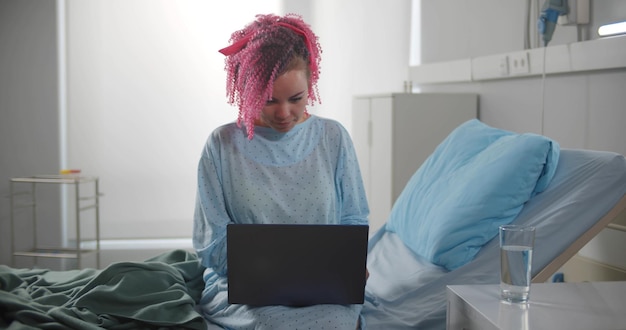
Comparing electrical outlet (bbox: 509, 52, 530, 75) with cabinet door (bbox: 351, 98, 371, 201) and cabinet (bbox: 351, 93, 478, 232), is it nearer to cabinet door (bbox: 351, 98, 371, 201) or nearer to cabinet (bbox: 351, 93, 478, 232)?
cabinet (bbox: 351, 93, 478, 232)

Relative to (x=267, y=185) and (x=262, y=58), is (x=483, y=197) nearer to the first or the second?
(x=267, y=185)

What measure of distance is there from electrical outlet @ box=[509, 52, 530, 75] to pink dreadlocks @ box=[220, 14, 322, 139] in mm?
1094

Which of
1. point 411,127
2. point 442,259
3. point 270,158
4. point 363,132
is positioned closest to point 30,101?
point 363,132

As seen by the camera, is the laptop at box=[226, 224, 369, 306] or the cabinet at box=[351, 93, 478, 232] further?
the cabinet at box=[351, 93, 478, 232]

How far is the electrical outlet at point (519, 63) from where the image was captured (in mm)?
2527

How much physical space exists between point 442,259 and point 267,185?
→ 1.53 ft

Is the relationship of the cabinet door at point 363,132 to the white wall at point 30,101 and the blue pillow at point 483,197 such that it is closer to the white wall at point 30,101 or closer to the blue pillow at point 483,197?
the blue pillow at point 483,197

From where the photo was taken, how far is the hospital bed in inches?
59.0

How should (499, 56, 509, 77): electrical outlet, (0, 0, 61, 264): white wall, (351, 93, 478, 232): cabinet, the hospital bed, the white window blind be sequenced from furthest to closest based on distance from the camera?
the white window blind → (0, 0, 61, 264): white wall → (351, 93, 478, 232): cabinet → (499, 56, 509, 77): electrical outlet → the hospital bed

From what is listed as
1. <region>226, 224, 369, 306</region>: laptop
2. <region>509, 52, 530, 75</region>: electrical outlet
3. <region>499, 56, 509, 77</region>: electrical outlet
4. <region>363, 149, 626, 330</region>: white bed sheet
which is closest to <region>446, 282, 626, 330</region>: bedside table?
<region>226, 224, 369, 306</region>: laptop

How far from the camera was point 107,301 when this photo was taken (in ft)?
4.92

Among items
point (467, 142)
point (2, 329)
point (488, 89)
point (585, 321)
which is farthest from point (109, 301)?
point (488, 89)

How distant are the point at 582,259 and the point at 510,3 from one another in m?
1.12

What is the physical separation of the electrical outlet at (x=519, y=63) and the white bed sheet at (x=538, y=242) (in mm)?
778
